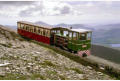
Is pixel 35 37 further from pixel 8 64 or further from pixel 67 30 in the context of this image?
pixel 8 64

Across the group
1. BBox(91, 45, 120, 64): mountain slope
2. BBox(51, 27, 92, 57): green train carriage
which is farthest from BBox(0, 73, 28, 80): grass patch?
BBox(91, 45, 120, 64): mountain slope

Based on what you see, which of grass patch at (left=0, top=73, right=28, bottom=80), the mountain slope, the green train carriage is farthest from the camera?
the mountain slope

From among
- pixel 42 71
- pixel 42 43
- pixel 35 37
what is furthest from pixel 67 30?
pixel 42 71

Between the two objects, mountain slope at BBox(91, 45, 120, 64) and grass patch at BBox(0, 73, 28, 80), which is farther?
mountain slope at BBox(91, 45, 120, 64)

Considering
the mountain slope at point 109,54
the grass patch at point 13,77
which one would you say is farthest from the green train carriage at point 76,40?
the grass patch at point 13,77

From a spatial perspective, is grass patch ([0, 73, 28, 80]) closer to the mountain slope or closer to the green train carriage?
the green train carriage

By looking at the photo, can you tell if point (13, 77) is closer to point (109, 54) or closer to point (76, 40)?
point (76, 40)

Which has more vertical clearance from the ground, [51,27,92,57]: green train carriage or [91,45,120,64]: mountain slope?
[51,27,92,57]: green train carriage

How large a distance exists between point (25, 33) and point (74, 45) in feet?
54.1

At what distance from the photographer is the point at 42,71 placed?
656 inches

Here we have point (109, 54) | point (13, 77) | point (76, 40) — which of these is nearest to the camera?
point (13, 77)

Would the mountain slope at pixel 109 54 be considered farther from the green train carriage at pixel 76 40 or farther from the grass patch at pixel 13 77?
the grass patch at pixel 13 77

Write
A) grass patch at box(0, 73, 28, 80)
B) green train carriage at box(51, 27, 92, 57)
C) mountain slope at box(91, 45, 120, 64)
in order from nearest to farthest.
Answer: grass patch at box(0, 73, 28, 80) → green train carriage at box(51, 27, 92, 57) → mountain slope at box(91, 45, 120, 64)

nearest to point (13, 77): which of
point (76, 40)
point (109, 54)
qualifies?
point (76, 40)
